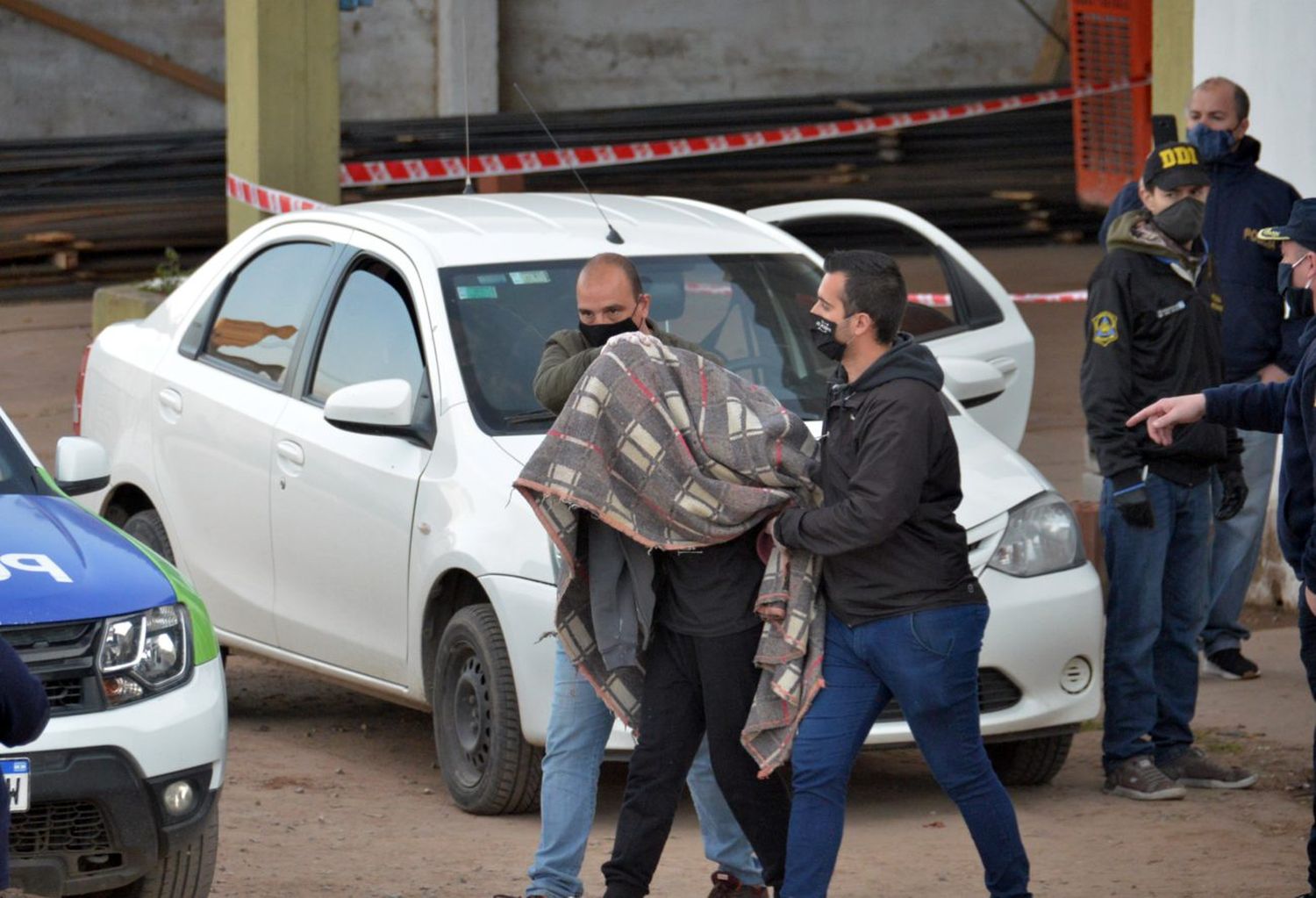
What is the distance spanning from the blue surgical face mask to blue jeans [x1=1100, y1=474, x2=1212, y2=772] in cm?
168

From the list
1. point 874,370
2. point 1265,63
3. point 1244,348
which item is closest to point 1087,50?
point 1265,63

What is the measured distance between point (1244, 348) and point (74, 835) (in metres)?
4.54

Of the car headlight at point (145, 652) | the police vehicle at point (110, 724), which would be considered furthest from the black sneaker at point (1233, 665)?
the car headlight at point (145, 652)

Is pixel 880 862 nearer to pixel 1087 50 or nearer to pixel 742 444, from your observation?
pixel 742 444

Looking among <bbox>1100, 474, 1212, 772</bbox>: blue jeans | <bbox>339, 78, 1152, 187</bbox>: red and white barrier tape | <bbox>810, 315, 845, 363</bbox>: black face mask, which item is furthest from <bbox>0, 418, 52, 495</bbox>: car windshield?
<bbox>339, 78, 1152, 187</bbox>: red and white barrier tape

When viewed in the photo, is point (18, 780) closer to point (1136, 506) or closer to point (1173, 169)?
point (1136, 506)

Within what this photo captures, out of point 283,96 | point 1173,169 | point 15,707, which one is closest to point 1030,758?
point 1173,169

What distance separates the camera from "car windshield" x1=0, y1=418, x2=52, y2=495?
5598 millimetres

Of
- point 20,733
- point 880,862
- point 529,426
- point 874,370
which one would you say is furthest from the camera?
point 529,426

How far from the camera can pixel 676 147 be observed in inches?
731

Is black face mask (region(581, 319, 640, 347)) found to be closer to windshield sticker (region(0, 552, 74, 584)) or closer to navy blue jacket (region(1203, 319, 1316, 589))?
windshield sticker (region(0, 552, 74, 584))

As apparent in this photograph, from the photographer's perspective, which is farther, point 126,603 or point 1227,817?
point 1227,817

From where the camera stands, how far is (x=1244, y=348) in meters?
7.61

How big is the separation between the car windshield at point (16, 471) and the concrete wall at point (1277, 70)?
519cm
